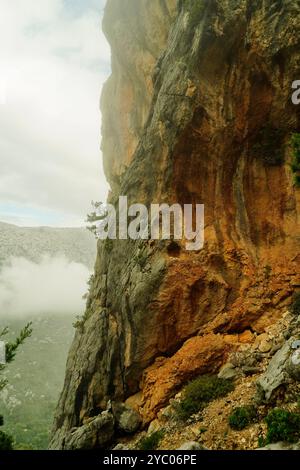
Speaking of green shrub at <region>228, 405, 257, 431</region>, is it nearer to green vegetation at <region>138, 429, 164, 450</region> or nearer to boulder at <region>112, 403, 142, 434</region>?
green vegetation at <region>138, 429, 164, 450</region>

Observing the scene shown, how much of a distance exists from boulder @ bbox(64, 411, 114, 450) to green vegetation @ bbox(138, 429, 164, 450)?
7.09 ft

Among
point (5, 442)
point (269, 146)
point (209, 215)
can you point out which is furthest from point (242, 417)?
point (269, 146)

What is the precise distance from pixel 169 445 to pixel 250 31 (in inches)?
810

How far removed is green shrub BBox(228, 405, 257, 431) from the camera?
13195 millimetres

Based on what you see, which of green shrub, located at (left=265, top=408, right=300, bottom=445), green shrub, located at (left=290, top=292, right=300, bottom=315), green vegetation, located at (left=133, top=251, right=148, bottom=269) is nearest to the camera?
green shrub, located at (left=265, top=408, right=300, bottom=445)

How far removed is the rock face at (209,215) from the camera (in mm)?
19172

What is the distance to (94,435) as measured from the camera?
17.7m

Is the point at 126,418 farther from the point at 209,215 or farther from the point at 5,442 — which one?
the point at 209,215

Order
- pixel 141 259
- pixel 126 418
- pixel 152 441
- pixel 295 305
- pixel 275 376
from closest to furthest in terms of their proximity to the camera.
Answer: pixel 275 376
pixel 152 441
pixel 295 305
pixel 126 418
pixel 141 259

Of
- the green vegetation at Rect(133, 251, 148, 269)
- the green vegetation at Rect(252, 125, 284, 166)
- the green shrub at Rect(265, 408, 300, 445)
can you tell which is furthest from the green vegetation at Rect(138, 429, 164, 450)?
the green vegetation at Rect(252, 125, 284, 166)

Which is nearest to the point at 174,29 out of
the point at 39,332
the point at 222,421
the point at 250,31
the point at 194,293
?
the point at 250,31

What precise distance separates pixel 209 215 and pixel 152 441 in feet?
38.0

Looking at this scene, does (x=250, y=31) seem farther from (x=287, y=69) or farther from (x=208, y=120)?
(x=208, y=120)

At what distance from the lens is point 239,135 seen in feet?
69.1
